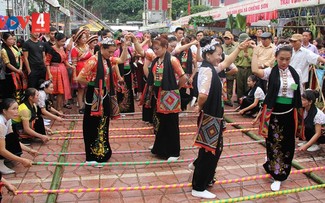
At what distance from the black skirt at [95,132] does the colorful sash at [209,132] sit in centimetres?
148

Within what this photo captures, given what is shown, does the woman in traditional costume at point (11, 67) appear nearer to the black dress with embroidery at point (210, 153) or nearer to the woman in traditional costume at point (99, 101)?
the woman in traditional costume at point (99, 101)

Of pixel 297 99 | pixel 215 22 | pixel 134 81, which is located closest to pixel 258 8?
pixel 134 81

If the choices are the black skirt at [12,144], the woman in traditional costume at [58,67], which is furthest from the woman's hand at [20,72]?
the black skirt at [12,144]

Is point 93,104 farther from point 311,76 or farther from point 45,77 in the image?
point 311,76

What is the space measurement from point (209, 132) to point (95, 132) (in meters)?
1.66

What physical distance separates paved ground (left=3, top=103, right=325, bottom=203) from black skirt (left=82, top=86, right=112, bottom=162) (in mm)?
200

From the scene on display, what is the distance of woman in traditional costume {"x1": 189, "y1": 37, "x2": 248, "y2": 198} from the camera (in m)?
3.62

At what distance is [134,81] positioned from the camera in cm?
853

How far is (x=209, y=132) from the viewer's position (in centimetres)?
370

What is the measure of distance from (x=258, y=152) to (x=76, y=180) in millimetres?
2524

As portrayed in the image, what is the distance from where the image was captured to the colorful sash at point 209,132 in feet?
12.1

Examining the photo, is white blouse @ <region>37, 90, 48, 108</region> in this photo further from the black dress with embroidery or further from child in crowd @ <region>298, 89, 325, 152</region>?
child in crowd @ <region>298, 89, 325, 152</region>

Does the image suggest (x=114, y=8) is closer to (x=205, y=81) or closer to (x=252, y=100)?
(x=252, y=100)

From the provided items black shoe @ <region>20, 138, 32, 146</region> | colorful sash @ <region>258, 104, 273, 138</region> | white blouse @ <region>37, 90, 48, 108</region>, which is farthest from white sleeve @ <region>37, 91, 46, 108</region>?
colorful sash @ <region>258, 104, 273, 138</region>
